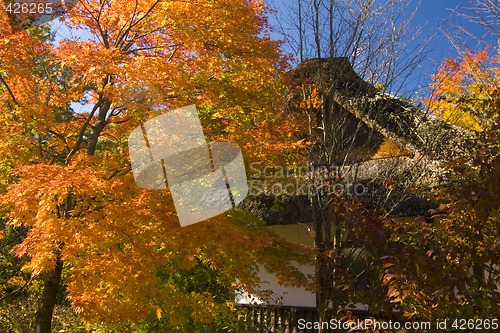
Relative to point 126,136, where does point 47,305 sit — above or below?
below

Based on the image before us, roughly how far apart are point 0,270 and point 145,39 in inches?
286

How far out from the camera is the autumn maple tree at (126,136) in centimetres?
477

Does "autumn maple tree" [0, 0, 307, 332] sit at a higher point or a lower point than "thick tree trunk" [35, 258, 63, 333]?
higher

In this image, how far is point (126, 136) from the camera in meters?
6.98

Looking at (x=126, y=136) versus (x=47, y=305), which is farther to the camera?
(x=126, y=136)

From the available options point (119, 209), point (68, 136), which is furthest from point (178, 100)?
point (68, 136)

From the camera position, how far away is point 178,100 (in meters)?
5.93

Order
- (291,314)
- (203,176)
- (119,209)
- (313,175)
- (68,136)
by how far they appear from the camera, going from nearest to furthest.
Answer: (119,209) → (313,175) → (203,176) → (68,136) → (291,314)

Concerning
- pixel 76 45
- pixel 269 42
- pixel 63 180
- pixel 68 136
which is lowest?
pixel 63 180

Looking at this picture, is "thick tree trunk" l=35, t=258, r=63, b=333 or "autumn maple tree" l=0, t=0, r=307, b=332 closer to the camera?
"autumn maple tree" l=0, t=0, r=307, b=332

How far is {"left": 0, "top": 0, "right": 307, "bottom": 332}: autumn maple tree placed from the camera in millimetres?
4773

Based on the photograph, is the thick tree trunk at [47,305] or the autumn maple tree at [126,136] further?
the thick tree trunk at [47,305]

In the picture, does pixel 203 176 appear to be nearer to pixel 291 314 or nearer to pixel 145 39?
pixel 145 39

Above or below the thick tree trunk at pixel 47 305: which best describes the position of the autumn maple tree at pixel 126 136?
above
